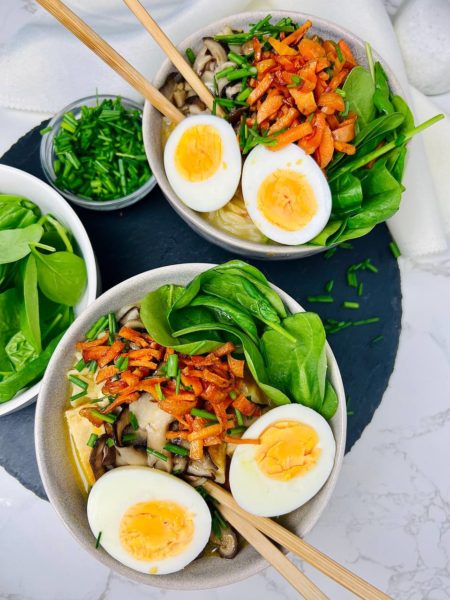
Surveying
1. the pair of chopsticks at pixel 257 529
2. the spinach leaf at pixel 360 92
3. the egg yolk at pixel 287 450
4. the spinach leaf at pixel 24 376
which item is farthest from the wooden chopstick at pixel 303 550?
the spinach leaf at pixel 360 92

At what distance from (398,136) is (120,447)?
1.00m

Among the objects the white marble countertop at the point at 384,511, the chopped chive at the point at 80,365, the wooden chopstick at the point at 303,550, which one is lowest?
the white marble countertop at the point at 384,511

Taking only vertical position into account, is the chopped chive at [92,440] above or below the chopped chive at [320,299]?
above

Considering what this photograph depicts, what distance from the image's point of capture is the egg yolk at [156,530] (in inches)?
54.9

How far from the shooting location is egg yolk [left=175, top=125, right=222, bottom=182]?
161 cm

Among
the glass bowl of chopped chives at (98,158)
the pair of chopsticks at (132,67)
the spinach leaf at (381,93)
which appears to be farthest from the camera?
the glass bowl of chopped chives at (98,158)

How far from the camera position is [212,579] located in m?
1.42

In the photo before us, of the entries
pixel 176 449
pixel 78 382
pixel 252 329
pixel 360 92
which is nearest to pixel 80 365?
pixel 78 382

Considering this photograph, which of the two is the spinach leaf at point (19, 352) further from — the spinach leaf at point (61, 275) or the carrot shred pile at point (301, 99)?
the carrot shred pile at point (301, 99)

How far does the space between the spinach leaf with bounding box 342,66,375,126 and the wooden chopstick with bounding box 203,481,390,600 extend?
97 centimetres

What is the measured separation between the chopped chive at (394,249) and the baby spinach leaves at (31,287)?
0.89 metres

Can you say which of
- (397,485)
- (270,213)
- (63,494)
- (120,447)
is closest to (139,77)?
(270,213)

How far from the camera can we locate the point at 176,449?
1.41m

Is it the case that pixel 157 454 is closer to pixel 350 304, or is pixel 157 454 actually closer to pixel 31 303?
pixel 31 303
